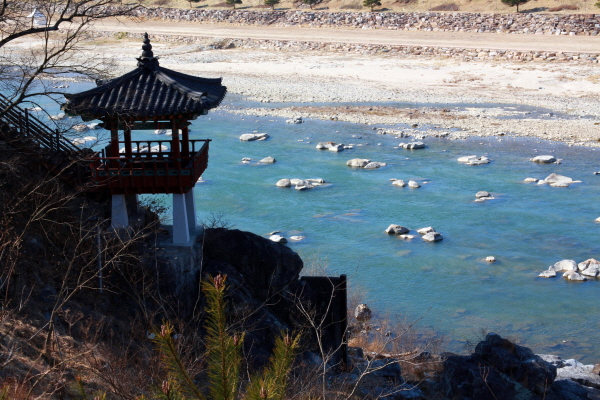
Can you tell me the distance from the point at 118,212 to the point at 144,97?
2.36m

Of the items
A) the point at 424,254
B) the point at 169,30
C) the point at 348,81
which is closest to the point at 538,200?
the point at 424,254

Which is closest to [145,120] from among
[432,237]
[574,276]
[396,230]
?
[396,230]

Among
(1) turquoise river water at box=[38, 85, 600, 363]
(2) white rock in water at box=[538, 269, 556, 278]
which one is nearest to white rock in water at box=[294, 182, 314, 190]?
(1) turquoise river water at box=[38, 85, 600, 363]

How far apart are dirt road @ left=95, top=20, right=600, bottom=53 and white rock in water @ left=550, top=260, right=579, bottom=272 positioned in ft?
104

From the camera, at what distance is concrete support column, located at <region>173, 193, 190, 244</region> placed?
13.1 meters

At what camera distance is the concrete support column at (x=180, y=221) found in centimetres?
1310

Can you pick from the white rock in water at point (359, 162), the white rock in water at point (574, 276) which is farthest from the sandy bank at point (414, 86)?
the white rock in water at point (574, 276)

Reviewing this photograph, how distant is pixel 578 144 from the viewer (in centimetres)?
3172

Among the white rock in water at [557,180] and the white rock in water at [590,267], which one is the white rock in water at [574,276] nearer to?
the white rock in water at [590,267]

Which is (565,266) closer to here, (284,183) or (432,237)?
(432,237)

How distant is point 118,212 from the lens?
1314 cm

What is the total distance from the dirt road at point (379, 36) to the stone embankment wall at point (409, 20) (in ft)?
4.32

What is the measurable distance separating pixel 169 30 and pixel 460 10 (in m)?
27.8

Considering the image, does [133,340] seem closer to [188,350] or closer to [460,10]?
[188,350]
